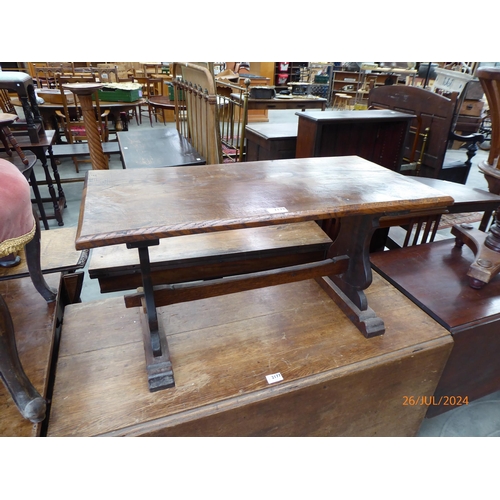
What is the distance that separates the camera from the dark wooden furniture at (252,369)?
1076mm

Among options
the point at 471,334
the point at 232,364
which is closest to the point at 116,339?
the point at 232,364

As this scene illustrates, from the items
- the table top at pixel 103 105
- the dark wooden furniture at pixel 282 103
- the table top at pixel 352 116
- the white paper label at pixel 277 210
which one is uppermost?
the white paper label at pixel 277 210

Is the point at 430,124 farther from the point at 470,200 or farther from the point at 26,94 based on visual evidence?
the point at 26,94

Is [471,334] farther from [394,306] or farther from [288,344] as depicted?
[288,344]

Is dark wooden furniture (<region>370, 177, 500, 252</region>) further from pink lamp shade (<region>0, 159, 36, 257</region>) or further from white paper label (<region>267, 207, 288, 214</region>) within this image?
pink lamp shade (<region>0, 159, 36, 257</region>)

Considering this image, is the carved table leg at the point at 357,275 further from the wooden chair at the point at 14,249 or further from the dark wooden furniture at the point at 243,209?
the wooden chair at the point at 14,249

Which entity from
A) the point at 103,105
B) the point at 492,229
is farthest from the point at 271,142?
the point at 103,105

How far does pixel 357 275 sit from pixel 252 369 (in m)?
0.57

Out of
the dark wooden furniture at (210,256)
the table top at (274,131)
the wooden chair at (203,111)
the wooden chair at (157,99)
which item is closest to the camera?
the dark wooden furniture at (210,256)

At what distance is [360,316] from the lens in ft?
4.59

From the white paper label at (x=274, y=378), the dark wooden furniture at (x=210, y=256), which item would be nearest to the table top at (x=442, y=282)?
the dark wooden furniture at (x=210, y=256)

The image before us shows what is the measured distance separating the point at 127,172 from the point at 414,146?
10.4 ft

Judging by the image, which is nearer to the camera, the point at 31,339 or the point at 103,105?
the point at 31,339
